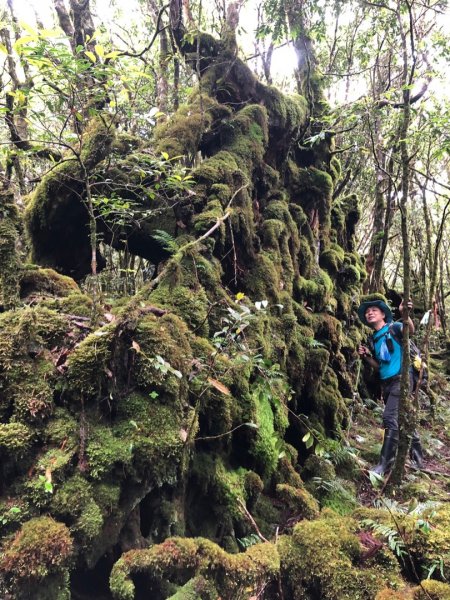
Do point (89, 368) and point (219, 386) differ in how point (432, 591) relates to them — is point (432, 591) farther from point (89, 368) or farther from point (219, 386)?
point (89, 368)

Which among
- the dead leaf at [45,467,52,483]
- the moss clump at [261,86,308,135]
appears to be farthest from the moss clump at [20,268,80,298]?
the moss clump at [261,86,308,135]

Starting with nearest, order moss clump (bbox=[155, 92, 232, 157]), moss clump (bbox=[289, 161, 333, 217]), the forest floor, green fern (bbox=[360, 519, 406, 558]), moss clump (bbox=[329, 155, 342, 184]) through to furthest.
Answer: green fern (bbox=[360, 519, 406, 558]) < the forest floor < moss clump (bbox=[155, 92, 232, 157]) < moss clump (bbox=[289, 161, 333, 217]) < moss clump (bbox=[329, 155, 342, 184])

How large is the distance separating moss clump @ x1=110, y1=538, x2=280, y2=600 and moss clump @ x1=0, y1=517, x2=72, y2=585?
14.9 inches

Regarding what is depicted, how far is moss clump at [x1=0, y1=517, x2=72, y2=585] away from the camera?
7.65ft

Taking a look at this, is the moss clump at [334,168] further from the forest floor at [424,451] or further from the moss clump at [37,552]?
the moss clump at [37,552]

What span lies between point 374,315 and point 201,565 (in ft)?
14.4

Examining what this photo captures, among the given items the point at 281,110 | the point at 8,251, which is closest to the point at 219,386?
the point at 8,251

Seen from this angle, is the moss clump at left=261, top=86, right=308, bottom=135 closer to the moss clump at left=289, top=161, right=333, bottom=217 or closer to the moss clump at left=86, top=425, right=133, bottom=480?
the moss clump at left=289, top=161, right=333, bottom=217

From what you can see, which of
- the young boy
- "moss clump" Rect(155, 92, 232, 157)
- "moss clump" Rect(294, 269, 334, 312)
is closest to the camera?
the young boy

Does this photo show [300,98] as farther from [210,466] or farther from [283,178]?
[210,466]

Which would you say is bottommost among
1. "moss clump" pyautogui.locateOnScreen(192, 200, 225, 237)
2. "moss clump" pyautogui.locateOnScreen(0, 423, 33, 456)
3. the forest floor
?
the forest floor

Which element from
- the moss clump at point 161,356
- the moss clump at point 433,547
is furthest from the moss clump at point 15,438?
the moss clump at point 433,547

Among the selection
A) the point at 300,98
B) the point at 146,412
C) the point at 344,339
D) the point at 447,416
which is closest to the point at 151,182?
the point at 146,412

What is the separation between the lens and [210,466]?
3.74 m
